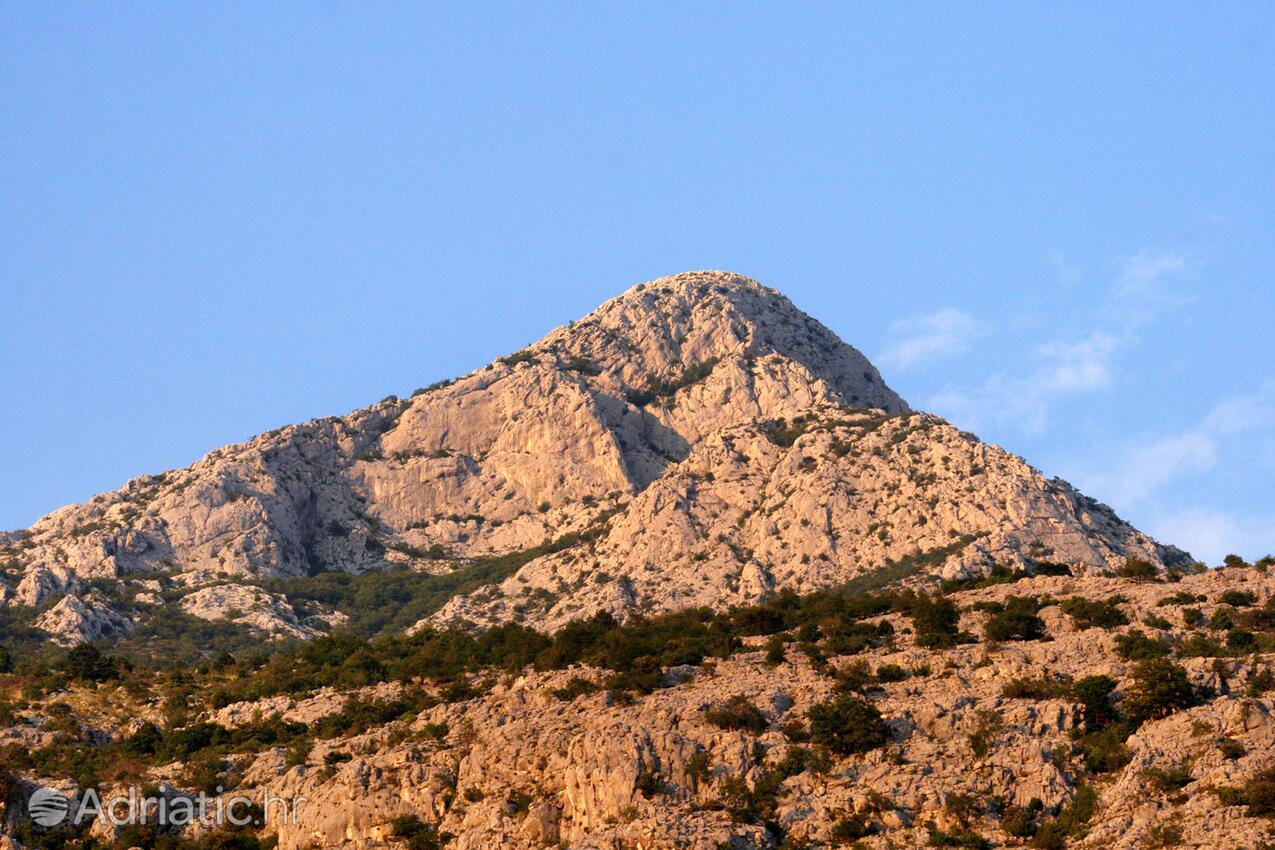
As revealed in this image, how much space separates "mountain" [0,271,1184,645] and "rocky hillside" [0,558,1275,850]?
49.2 meters

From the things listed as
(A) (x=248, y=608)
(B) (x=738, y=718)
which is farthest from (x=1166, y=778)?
(A) (x=248, y=608)

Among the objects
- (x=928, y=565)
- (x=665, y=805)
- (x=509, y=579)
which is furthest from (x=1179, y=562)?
(x=665, y=805)

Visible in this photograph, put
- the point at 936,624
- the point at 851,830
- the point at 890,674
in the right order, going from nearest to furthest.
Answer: the point at 851,830
the point at 890,674
the point at 936,624

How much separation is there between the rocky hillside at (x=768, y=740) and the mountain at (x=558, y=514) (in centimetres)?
4918

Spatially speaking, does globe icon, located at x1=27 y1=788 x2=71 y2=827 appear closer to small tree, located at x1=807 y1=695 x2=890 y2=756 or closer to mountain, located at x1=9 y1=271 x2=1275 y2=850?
mountain, located at x1=9 y1=271 x2=1275 y2=850

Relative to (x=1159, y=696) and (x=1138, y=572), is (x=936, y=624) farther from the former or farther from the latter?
(x=1159, y=696)

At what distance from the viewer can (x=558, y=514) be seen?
184m

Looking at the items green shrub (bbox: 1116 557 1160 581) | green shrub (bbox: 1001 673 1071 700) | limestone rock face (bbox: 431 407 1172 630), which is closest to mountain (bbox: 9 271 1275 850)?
green shrub (bbox: 1001 673 1071 700)

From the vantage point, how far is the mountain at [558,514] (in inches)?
5960

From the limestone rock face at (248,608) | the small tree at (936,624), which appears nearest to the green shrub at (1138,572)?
the small tree at (936,624)

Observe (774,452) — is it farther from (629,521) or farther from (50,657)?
(50,657)

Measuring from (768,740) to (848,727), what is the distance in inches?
124

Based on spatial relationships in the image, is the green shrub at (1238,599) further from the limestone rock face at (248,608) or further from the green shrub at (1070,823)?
the limestone rock face at (248,608)

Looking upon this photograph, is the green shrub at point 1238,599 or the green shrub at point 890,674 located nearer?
the green shrub at point 890,674
